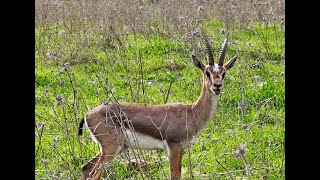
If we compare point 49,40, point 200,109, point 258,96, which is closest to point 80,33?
point 49,40

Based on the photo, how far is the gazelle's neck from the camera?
5.38 metres

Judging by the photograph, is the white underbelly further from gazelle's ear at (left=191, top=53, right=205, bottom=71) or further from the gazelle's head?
gazelle's ear at (left=191, top=53, right=205, bottom=71)

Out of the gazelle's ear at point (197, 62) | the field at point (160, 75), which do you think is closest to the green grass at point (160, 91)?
the field at point (160, 75)

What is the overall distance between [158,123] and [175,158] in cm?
37

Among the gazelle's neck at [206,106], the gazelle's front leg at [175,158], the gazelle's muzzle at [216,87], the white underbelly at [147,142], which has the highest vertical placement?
the gazelle's muzzle at [216,87]

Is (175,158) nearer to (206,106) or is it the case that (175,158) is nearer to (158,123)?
(158,123)

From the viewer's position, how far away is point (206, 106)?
544 cm

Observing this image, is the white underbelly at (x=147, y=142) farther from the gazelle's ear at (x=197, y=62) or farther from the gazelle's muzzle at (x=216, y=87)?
the gazelle's ear at (x=197, y=62)

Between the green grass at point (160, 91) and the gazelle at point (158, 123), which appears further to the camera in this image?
the green grass at point (160, 91)

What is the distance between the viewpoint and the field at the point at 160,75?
508 cm

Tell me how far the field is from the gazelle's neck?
204 millimetres

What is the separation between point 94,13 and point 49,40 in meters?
1.61

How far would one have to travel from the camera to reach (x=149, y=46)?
9039mm

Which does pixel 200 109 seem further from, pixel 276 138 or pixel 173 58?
pixel 173 58
